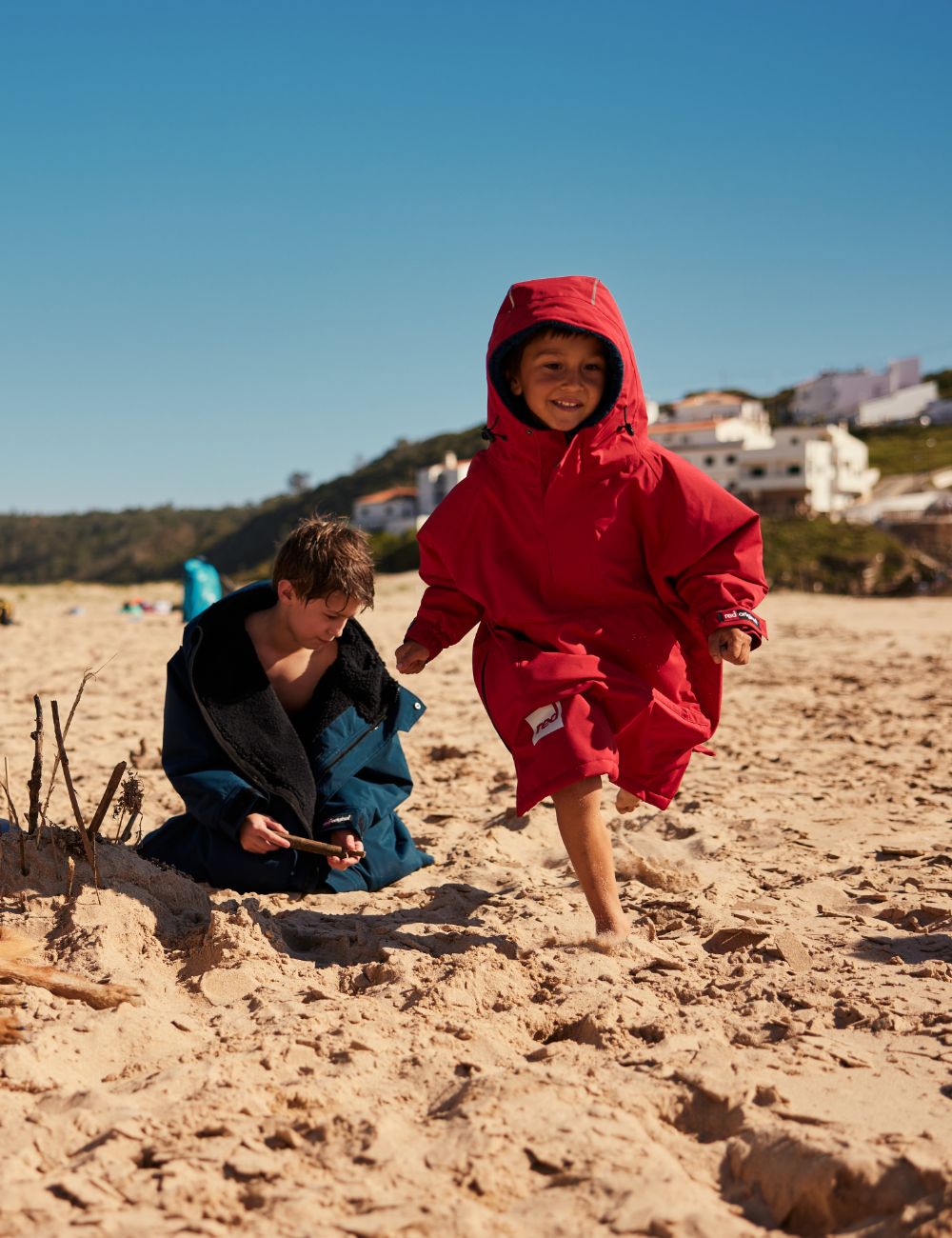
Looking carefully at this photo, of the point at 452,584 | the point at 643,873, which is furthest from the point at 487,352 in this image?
the point at 643,873

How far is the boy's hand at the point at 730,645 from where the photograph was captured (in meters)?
2.81

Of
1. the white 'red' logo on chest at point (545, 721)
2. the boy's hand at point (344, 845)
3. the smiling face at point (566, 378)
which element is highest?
the smiling face at point (566, 378)

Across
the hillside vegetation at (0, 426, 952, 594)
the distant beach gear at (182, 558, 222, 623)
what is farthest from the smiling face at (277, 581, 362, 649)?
the hillside vegetation at (0, 426, 952, 594)

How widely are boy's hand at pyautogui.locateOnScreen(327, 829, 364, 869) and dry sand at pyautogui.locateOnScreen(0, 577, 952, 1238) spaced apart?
0.14 meters

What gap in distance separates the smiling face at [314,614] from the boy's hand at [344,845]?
0.57m

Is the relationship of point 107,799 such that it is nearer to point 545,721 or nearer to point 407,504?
point 545,721

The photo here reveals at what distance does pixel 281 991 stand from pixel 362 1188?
33.9 inches

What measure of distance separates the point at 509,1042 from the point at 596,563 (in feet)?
4.15

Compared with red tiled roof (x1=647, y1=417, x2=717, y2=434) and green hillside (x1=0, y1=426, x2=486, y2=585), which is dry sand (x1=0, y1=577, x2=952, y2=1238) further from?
Result: green hillside (x1=0, y1=426, x2=486, y2=585)

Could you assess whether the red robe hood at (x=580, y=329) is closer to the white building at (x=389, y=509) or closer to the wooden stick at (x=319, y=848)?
the wooden stick at (x=319, y=848)

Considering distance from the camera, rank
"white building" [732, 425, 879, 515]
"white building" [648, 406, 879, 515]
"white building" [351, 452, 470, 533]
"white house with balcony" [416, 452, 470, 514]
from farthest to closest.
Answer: "white building" [351, 452, 470, 533] → "white house with balcony" [416, 452, 470, 514] → "white building" [648, 406, 879, 515] → "white building" [732, 425, 879, 515]

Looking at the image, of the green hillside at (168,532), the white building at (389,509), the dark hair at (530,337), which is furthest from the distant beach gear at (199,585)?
the green hillside at (168,532)

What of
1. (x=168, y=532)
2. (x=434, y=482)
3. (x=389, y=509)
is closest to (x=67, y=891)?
(x=434, y=482)

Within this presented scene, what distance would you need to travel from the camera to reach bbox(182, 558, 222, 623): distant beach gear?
→ 1036cm
